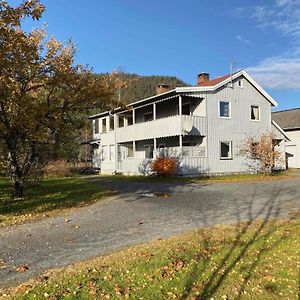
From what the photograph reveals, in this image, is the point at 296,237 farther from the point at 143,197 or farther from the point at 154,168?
the point at 154,168

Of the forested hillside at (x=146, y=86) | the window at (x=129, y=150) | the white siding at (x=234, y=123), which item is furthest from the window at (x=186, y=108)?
the forested hillside at (x=146, y=86)

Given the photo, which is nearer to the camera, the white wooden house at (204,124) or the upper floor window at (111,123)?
the white wooden house at (204,124)

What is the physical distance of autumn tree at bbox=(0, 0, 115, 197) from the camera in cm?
1468

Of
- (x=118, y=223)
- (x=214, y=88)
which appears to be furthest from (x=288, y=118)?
(x=118, y=223)

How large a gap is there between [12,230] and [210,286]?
6.16m

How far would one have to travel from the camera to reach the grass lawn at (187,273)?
5266 millimetres

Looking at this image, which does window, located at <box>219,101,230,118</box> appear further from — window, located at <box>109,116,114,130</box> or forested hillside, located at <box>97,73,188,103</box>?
forested hillside, located at <box>97,73,188,103</box>

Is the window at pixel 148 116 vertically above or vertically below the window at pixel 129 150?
above

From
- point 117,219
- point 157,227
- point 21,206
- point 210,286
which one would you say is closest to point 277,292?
point 210,286

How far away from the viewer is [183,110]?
98.0ft

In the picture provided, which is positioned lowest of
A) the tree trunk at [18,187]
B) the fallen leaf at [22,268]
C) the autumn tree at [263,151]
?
the fallen leaf at [22,268]

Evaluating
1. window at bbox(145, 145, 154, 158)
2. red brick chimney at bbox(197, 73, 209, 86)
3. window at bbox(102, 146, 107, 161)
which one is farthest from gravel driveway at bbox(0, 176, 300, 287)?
window at bbox(102, 146, 107, 161)

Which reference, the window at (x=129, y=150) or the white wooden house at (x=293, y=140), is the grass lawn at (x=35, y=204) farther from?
the white wooden house at (x=293, y=140)

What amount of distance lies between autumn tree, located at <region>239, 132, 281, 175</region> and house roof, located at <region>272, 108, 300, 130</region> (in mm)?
10068
